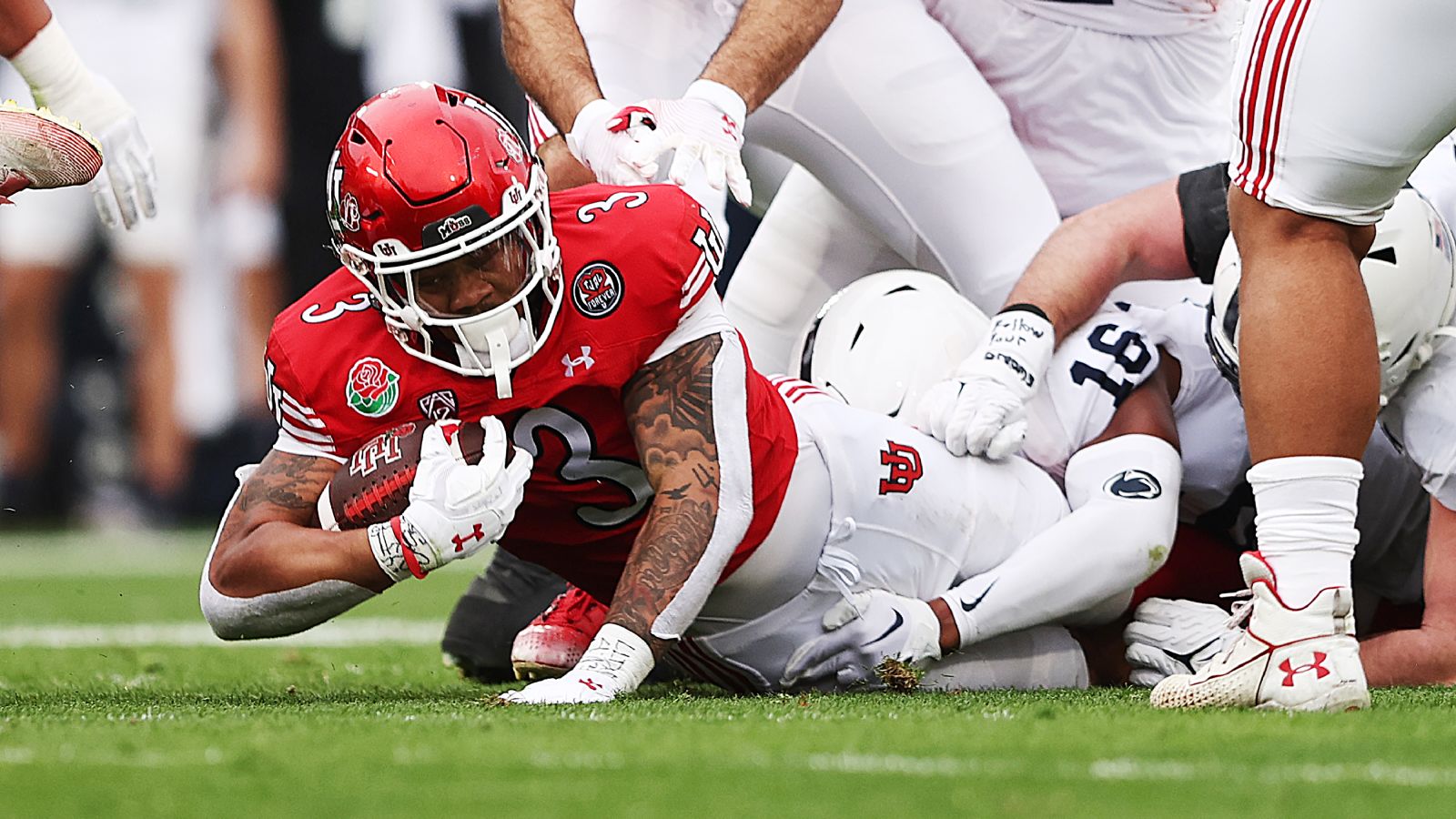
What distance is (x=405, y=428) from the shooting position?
A: 245cm

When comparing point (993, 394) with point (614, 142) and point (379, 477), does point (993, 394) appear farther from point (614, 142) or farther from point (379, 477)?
point (379, 477)

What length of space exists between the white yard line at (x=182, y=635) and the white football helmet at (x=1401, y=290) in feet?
6.30

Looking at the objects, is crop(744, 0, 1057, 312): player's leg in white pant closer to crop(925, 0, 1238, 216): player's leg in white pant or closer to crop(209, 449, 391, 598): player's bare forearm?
crop(925, 0, 1238, 216): player's leg in white pant

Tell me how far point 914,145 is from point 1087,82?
0.41 m

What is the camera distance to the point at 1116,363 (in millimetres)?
3047

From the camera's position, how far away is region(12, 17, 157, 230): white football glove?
3.20m

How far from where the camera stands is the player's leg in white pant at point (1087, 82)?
375 cm

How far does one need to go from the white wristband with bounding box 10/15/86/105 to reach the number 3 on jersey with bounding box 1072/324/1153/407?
5.54ft

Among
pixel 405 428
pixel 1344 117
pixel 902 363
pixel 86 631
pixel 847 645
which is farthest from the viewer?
pixel 86 631

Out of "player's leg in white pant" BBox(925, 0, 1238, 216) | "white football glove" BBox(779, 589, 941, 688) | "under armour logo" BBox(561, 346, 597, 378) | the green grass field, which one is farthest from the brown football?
"player's leg in white pant" BBox(925, 0, 1238, 216)

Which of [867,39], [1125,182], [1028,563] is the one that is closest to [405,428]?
[1028,563]

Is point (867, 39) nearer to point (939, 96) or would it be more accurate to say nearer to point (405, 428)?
point (939, 96)

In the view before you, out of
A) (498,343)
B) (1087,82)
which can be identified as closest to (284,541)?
(498,343)

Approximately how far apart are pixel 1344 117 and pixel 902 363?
1.16 meters
